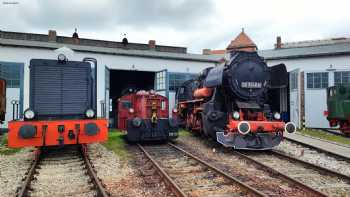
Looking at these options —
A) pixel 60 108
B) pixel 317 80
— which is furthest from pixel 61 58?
pixel 317 80

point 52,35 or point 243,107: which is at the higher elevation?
point 52,35

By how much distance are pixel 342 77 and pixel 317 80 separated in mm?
1409

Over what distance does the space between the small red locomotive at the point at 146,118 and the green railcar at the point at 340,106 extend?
30.7 ft

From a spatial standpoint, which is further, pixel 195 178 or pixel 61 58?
pixel 61 58

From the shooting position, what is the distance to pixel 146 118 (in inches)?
508

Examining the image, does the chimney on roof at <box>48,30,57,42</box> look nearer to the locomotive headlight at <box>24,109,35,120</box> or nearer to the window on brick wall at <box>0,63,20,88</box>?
the window on brick wall at <box>0,63,20,88</box>

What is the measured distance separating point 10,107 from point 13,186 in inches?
515

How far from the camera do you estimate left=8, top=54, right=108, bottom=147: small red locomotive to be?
27.6 ft

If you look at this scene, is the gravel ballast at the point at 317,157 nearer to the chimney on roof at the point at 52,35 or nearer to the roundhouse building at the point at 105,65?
the roundhouse building at the point at 105,65

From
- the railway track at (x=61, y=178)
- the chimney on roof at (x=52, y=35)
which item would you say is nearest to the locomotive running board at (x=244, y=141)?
the railway track at (x=61, y=178)

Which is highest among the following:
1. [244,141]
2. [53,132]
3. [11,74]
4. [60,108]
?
[11,74]

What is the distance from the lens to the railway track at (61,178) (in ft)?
19.8

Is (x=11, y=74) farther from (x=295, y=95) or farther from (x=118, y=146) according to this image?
(x=295, y=95)

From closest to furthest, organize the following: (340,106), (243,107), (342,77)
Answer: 1. (243,107)
2. (340,106)
3. (342,77)
